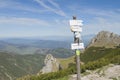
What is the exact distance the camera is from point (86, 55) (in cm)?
13362

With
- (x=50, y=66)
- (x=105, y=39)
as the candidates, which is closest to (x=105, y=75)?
(x=50, y=66)

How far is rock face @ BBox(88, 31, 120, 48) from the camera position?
6713 inches

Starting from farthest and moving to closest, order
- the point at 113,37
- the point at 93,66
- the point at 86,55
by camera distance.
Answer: the point at 113,37, the point at 86,55, the point at 93,66

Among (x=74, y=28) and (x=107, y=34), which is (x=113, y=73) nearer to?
(x=74, y=28)

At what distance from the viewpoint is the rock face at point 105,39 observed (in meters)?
170

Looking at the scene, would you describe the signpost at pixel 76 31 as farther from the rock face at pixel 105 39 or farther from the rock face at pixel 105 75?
the rock face at pixel 105 39

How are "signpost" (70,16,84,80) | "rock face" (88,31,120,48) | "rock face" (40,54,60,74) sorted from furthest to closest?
1. "rock face" (88,31,120,48)
2. "rock face" (40,54,60,74)
3. "signpost" (70,16,84,80)

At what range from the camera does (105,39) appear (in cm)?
17925

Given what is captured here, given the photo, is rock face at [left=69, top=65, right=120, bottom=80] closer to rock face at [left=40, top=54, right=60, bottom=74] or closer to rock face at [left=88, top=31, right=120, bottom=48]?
rock face at [left=40, top=54, right=60, bottom=74]

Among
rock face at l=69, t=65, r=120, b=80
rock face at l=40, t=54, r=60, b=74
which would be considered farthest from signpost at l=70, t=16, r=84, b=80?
rock face at l=40, t=54, r=60, b=74

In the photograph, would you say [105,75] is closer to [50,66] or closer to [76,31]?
[76,31]

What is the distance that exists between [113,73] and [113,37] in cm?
15393

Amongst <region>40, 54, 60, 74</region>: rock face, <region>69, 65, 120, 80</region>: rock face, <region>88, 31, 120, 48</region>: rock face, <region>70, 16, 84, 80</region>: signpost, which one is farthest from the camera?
<region>88, 31, 120, 48</region>: rock face

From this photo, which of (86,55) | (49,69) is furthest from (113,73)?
(86,55)
